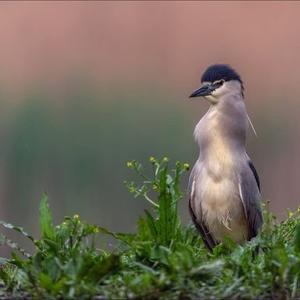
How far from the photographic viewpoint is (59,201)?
6438 mm

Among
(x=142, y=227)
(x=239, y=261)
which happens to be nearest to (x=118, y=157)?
(x=142, y=227)

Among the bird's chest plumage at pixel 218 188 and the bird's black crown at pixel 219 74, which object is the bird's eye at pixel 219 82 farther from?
the bird's chest plumage at pixel 218 188

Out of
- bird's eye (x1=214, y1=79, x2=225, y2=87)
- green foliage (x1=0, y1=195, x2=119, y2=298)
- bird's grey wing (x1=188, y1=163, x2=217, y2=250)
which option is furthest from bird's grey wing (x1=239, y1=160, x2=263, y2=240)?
green foliage (x1=0, y1=195, x2=119, y2=298)

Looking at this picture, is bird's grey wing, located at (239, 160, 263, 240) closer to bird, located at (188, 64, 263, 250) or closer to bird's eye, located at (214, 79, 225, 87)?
bird, located at (188, 64, 263, 250)

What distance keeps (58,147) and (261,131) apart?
1386 mm

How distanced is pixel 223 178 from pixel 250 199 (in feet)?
0.50

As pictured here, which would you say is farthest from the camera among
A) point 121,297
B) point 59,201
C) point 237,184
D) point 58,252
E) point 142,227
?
point 59,201

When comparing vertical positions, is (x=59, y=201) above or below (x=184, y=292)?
above

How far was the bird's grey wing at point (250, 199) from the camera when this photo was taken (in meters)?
4.28

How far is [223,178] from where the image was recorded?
428cm

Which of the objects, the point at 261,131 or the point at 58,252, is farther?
the point at 261,131

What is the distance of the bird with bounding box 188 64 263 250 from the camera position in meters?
4.28

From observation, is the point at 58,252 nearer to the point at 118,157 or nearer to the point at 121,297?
the point at 121,297

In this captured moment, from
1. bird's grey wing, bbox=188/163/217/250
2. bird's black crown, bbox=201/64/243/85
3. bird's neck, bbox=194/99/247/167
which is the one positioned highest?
bird's black crown, bbox=201/64/243/85
